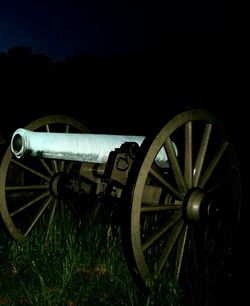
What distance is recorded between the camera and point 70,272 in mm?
3158

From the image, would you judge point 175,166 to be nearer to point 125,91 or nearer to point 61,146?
point 61,146

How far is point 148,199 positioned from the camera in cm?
325

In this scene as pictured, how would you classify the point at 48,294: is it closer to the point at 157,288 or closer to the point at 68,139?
the point at 157,288

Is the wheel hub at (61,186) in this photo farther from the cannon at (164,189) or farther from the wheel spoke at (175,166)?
the wheel spoke at (175,166)

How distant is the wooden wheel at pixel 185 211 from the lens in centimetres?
260

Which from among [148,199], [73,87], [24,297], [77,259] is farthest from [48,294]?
[73,87]

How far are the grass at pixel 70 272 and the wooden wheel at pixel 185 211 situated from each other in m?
0.19

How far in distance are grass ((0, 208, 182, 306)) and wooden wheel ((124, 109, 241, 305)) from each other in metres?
0.19

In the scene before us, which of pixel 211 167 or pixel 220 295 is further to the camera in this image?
pixel 211 167

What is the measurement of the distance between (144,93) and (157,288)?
24.6 ft

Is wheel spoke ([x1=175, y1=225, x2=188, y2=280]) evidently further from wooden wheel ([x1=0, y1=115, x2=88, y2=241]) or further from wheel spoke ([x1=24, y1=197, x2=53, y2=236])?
wheel spoke ([x1=24, y1=197, x2=53, y2=236])

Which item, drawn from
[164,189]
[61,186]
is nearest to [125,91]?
[61,186]

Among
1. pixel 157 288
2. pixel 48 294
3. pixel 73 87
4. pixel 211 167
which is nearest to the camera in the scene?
pixel 157 288

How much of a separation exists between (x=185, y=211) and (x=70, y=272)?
0.87 m
